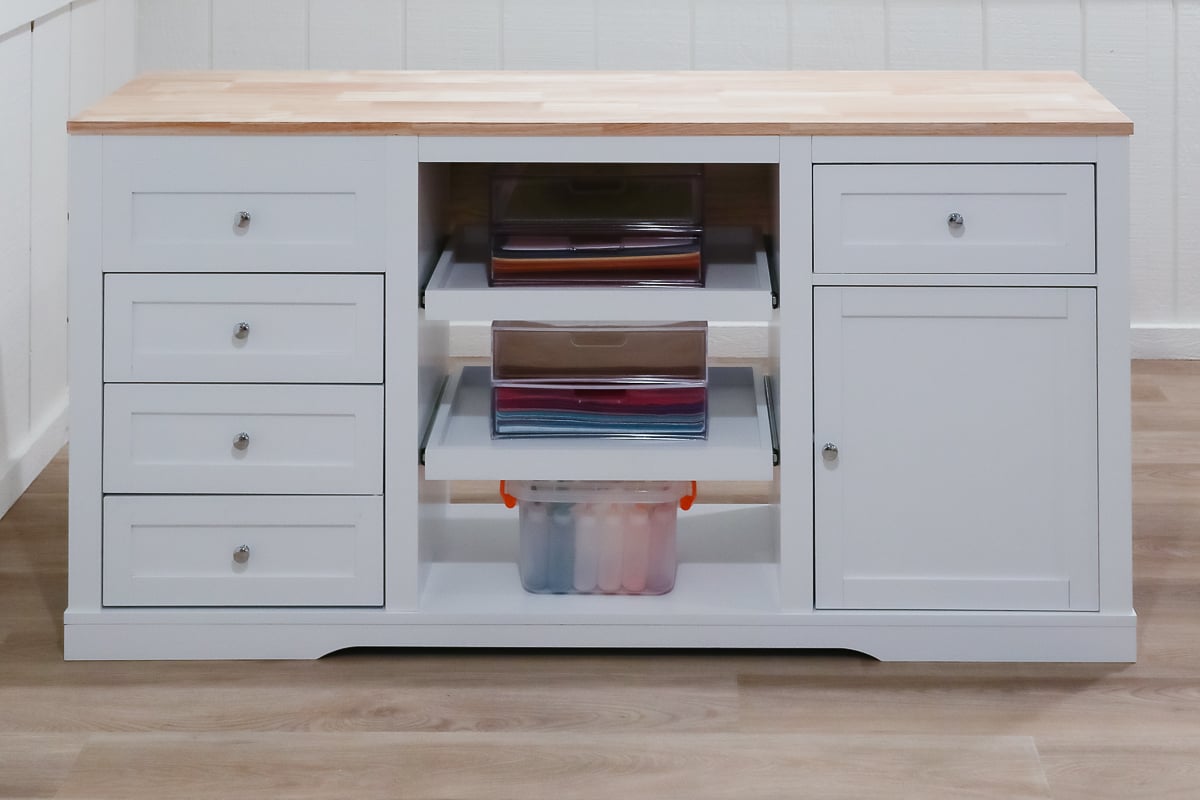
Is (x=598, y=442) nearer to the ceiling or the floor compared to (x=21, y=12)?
nearer to the floor

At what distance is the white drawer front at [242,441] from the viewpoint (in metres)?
1.85

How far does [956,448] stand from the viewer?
72.6 inches

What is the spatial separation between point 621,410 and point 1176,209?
2.02 meters

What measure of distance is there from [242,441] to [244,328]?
0.45ft

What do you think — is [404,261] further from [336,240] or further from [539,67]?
[539,67]

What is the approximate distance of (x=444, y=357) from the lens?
7.37 feet

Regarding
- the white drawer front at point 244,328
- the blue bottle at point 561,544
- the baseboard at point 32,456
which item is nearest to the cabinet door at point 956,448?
the blue bottle at point 561,544

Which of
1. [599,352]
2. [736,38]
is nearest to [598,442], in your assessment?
[599,352]

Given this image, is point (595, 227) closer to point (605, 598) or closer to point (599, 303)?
point (599, 303)

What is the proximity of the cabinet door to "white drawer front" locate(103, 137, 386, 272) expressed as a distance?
554 mm

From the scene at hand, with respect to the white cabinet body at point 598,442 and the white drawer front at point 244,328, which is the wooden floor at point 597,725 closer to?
the white cabinet body at point 598,442

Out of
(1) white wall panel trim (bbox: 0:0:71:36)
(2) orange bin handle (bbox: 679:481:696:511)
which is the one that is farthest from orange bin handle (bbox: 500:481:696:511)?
(1) white wall panel trim (bbox: 0:0:71:36)

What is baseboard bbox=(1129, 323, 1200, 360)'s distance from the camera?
137 inches

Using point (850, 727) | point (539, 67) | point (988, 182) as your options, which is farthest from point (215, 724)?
point (539, 67)
